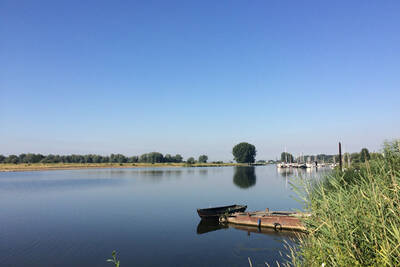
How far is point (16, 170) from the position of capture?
16225 cm

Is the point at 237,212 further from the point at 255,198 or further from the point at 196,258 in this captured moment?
the point at 255,198

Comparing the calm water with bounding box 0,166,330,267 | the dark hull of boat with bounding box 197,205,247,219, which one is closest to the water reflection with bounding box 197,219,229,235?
the calm water with bounding box 0,166,330,267

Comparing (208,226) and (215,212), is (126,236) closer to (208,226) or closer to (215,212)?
(208,226)

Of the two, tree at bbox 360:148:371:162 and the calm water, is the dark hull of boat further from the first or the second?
tree at bbox 360:148:371:162

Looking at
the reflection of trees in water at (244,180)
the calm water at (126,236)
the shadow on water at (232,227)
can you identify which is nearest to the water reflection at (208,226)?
the shadow on water at (232,227)

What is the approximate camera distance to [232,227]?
3459 centimetres

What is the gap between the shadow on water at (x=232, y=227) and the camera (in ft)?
102

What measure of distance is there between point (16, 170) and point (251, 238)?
183 m

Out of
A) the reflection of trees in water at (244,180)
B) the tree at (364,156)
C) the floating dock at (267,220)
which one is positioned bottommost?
the reflection of trees in water at (244,180)

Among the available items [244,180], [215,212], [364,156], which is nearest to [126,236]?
[215,212]

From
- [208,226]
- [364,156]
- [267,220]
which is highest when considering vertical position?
[364,156]

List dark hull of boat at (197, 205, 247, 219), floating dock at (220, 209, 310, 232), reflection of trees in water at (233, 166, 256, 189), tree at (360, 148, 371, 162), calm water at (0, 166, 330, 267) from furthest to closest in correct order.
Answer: reflection of trees in water at (233, 166, 256, 189) < dark hull of boat at (197, 205, 247, 219) < floating dock at (220, 209, 310, 232) < calm water at (0, 166, 330, 267) < tree at (360, 148, 371, 162)

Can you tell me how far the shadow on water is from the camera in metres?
30.9

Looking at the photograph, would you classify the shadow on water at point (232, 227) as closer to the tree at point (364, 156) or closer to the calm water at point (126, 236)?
the calm water at point (126, 236)
